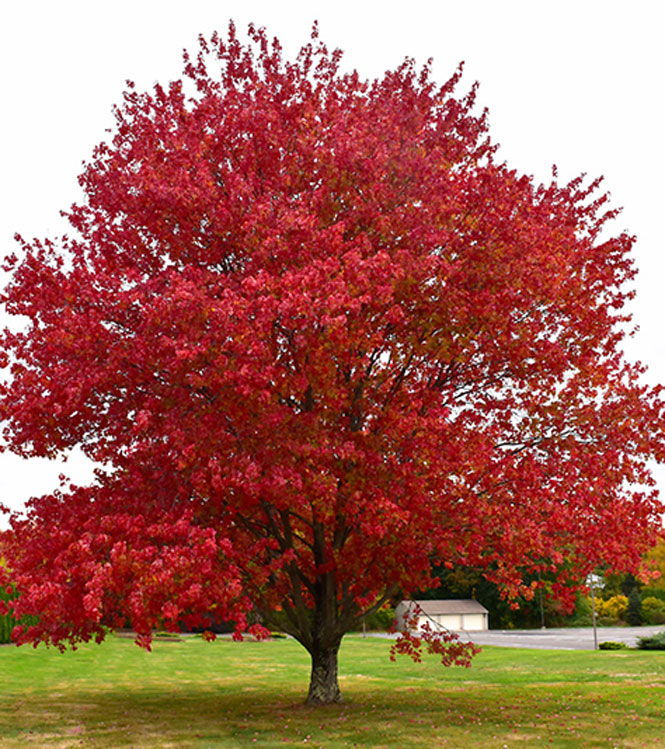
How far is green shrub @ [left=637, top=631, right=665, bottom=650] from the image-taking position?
42969mm

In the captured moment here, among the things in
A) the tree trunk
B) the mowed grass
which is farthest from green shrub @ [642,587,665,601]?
the tree trunk

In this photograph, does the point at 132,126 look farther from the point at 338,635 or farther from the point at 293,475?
the point at 338,635

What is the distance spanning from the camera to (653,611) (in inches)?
3078

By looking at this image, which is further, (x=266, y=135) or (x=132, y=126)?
(x=132, y=126)

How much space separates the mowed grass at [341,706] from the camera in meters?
13.2

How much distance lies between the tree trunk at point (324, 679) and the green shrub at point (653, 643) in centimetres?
3307

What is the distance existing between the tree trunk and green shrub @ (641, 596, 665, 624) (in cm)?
7215

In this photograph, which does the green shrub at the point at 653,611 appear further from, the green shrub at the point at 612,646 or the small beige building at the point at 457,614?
the green shrub at the point at 612,646

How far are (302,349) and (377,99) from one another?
6.36 metres

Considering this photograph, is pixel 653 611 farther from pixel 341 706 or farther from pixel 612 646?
pixel 341 706

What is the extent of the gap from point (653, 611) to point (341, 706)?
238 feet

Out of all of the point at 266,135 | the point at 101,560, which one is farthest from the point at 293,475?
the point at 266,135

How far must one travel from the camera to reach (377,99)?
51.0 ft

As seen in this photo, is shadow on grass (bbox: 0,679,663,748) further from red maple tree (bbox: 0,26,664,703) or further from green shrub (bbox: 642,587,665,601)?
green shrub (bbox: 642,587,665,601)
